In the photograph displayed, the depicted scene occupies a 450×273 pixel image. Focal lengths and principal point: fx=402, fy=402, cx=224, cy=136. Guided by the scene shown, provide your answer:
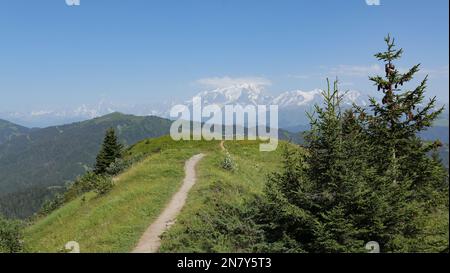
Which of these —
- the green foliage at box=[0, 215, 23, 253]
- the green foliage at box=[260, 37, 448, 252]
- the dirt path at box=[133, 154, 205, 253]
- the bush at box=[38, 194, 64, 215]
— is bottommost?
the bush at box=[38, 194, 64, 215]

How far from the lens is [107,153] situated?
2458 inches

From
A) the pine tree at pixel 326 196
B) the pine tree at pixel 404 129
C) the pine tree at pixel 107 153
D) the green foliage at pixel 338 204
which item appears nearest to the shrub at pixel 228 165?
the pine tree at pixel 404 129

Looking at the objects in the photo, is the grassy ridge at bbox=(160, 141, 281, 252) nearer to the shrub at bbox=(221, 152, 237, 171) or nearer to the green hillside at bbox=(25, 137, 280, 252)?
the green hillside at bbox=(25, 137, 280, 252)

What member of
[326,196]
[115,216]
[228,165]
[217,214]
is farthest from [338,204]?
[228,165]

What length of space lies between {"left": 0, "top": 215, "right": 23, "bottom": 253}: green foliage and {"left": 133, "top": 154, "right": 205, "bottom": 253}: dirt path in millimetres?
7357

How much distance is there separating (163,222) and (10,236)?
348 inches

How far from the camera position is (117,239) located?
20.9 meters

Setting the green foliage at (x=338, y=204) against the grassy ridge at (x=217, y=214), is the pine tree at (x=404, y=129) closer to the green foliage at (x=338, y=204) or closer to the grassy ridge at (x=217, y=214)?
the green foliage at (x=338, y=204)

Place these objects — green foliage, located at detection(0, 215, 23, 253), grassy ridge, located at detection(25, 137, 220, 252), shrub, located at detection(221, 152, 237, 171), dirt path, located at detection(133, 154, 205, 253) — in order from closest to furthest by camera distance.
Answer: dirt path, located at detection(133, 154, 205, 253)
grassy ridge, located at detection(25, 137, 220, 252)
green foliage, located at detection(0, 215, 23, 253)
shrub, located at detection(221, 152, 237, 171)

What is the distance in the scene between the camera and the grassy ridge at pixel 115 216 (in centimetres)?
2138

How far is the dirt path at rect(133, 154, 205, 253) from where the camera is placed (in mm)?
19469

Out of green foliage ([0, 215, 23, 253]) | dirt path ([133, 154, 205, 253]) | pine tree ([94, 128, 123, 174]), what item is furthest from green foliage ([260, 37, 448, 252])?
pine tree ([94, 128, 123, 174])

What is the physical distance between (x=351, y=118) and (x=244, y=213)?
27.6ft
